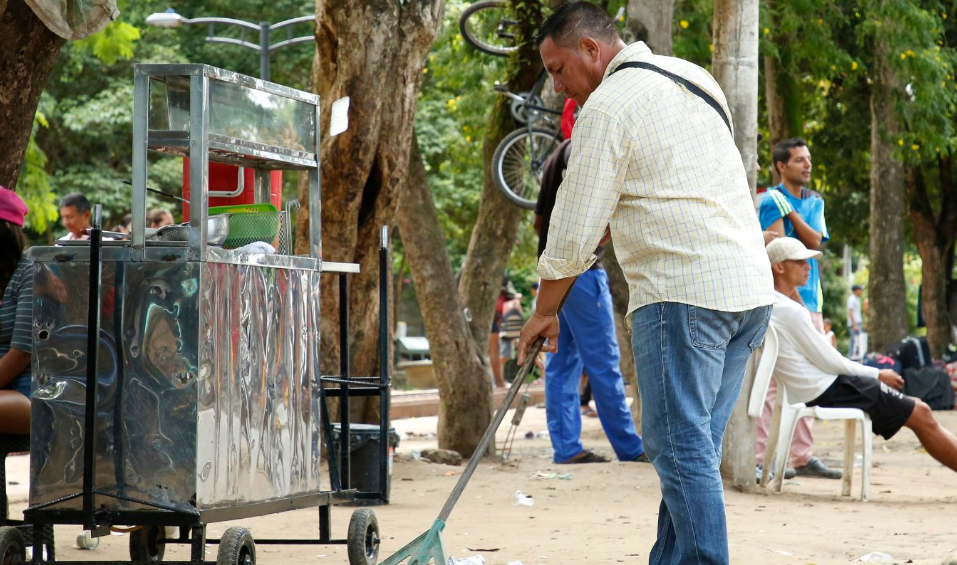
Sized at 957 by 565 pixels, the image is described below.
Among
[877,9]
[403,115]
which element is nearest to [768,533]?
[403,115]

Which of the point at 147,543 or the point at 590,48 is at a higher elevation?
the point at 590,48

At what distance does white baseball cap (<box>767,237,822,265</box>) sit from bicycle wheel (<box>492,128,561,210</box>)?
138 inches

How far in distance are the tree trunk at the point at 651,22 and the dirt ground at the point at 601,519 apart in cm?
292

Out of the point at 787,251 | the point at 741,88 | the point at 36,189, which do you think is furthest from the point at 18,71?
the point at 36,189

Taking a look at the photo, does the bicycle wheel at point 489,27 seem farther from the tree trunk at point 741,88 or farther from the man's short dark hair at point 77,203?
the man's short dark hair at point 77,203

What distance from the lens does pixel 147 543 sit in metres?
4.99

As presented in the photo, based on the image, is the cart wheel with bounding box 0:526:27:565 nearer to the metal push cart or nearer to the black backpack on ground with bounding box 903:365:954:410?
the metal push cart

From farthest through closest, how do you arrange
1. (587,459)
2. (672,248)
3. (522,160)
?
1. (522,160)
2. (587,459)
3. (672,248)

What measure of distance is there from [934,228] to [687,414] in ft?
60.9

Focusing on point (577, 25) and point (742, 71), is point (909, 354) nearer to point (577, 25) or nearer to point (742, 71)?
point (742, 71)

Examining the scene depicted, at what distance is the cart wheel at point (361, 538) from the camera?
474 centimetres

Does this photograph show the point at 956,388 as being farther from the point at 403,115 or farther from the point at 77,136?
the point at 77,136

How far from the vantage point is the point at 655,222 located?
3.46 metres

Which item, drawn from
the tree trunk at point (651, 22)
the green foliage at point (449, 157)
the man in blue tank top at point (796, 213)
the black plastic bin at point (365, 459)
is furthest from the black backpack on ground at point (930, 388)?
the black plastic bin at point (365, 459)
